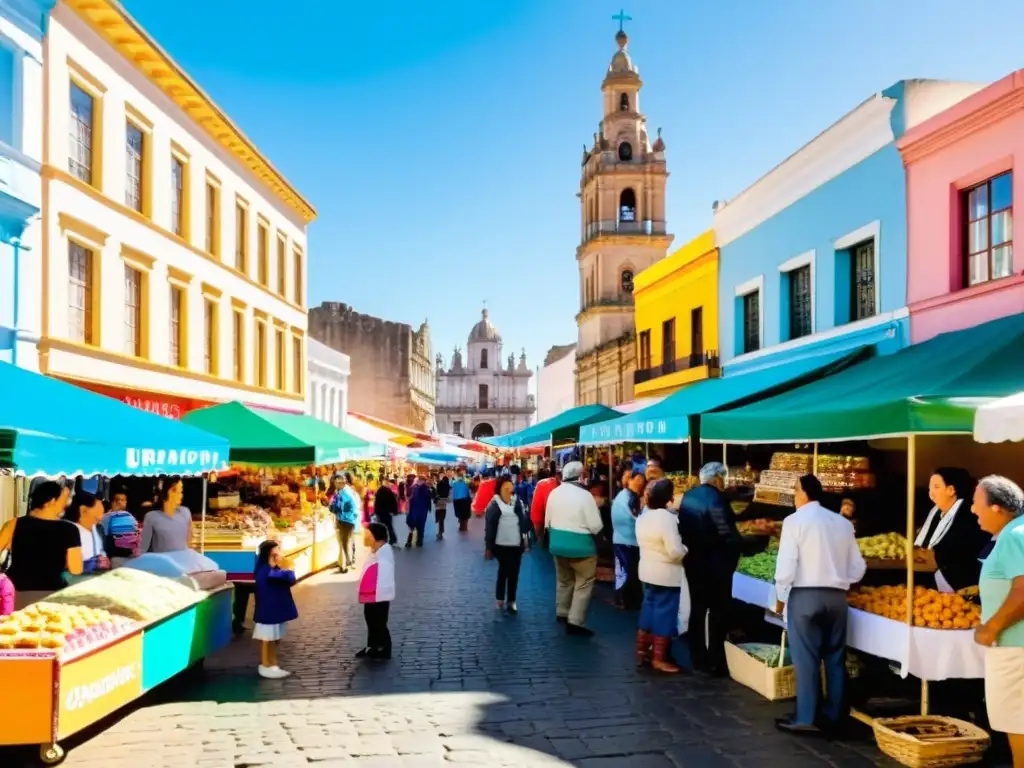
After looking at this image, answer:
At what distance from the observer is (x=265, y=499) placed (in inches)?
669

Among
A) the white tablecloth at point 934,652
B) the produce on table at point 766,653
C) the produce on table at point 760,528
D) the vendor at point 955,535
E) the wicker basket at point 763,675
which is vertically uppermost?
the vendor at point 955,535

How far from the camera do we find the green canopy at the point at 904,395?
660 centimetres

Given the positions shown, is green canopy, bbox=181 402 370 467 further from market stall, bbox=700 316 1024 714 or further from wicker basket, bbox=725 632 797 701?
wicker basket, bbox=725 632 797 701

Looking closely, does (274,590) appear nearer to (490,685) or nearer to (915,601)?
(490,685)

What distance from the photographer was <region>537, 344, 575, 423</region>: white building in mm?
60406

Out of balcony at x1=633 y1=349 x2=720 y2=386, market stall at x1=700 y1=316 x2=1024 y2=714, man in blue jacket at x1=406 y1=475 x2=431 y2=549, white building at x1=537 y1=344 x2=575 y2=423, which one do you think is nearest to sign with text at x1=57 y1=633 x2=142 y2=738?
market stall at x1=700 y1=316 x2=1024 y2=714

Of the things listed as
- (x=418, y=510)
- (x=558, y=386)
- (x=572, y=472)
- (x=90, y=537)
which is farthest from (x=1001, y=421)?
(x=558, y=386)

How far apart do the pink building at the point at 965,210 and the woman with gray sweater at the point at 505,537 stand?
5.91 metres

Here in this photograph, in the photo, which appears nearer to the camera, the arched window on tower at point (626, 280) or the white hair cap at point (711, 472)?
the white hair cap at point (711, 472)

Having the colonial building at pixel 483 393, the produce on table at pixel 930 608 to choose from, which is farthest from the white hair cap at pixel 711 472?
the colonial building at pixel 483 393

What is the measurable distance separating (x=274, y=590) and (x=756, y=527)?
561 cm

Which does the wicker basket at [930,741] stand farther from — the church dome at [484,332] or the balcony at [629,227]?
the church dome at [484,332]

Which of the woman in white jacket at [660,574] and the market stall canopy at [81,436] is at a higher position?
the market stall canopy at [81,436]

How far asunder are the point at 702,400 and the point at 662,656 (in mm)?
5937
